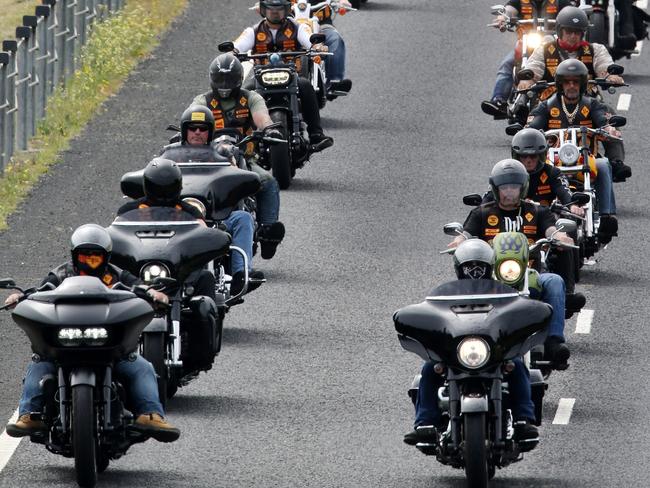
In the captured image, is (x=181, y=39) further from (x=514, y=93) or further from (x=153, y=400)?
(x=153, y=400)

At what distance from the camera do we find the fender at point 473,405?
15320mm

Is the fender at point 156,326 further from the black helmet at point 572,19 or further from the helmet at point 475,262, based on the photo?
the black helmet at point 572,19

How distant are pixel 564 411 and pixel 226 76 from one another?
6466mm

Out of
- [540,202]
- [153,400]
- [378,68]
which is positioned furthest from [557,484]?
[378,68]

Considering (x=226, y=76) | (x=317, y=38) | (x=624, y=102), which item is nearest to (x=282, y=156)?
(x=317, y=38)

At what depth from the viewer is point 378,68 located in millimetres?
33000

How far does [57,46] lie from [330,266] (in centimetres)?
777

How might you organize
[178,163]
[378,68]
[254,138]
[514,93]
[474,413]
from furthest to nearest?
[378,68]
[514,93]
[254,138]
[178,163]
[474,413]

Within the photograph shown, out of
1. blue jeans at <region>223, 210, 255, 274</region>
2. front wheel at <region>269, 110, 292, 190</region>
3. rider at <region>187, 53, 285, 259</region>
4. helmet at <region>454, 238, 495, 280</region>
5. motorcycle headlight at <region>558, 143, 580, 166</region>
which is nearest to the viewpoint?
helmet at <region>454, 238, 495, 280</region>

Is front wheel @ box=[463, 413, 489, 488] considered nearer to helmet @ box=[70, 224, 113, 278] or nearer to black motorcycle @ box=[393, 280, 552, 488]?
black motorcycle @ box=[393, 280, 552, 488]

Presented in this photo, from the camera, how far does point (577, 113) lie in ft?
78.6

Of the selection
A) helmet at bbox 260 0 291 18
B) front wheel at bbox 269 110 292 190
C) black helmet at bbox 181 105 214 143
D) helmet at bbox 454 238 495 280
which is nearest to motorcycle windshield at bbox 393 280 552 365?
helmet at bbox 454 238 495 280

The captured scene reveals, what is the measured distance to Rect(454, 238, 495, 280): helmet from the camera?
16.1 metres

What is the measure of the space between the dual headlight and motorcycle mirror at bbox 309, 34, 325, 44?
12521 mm
